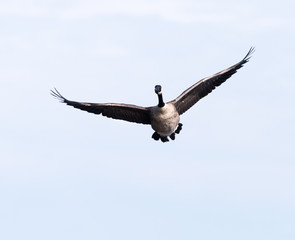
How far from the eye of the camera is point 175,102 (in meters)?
18.3

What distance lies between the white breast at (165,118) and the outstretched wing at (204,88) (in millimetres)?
599

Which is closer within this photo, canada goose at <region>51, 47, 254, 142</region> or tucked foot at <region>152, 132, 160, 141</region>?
canada goose at <region>51, 47, 254, 142</region>

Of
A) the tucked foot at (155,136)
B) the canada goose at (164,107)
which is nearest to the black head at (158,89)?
the canada goose at (164,107)

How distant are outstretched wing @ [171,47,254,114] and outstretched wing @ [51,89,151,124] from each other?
1153mm

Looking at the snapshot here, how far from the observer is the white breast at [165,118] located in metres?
17.8

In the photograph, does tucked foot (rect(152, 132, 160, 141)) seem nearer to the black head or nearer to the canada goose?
the canada goose

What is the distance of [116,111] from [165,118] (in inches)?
73.1

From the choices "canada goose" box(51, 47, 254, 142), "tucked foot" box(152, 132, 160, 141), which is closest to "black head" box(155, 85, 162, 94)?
"canada goose" box(51, 47, 254, 142)

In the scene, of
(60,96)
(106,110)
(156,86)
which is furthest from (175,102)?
(60,96)

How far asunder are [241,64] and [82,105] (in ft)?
17.5

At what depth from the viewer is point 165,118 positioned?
17.8 m

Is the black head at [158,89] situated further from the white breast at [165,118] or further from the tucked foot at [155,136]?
the tucked foot at [155,136]

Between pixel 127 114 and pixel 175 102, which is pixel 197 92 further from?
pixel 127 114

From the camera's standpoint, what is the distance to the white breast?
1778 cm
